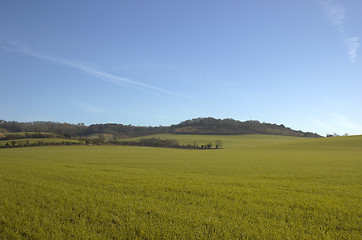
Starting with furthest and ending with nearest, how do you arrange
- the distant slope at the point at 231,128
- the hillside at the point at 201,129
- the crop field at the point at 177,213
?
the distant slope at the point at 231,128 → the hillside at the point at 201,129 → the crop field at the point at 177,213

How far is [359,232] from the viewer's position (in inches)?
262

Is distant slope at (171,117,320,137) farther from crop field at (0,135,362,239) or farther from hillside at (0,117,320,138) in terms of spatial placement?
crop field at (0,135,362,239)

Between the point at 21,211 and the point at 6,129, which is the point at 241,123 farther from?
the point at 21,211

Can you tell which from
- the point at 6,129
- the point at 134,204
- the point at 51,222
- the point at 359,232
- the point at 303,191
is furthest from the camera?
the point at 6,129

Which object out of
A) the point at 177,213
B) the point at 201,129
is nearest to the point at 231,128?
the point at 201,129

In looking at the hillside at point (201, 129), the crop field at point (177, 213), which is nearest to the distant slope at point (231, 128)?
the hillside at point (201, 129)

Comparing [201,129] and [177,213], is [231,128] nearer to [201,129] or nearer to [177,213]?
[201,129]

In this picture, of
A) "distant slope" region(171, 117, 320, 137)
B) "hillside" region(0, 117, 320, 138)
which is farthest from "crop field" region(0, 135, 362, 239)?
"distant slope" region(171, 117, 320, 137)

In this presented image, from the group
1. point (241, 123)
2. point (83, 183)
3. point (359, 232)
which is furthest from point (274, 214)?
point (241, 123)

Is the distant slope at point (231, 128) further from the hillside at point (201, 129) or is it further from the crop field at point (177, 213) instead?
the crop field at point (177, 213)

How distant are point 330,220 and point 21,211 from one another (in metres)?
9.53

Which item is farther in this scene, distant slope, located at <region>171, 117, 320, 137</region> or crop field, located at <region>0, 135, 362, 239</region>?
distant slope, located at <region>171, 117, 320, 137</region>

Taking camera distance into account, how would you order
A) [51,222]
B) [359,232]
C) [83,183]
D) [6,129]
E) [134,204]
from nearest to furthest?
[359,232]
[51,222]
[134,204]
[83,183]
[6,129]

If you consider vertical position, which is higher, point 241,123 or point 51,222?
point 241,123
